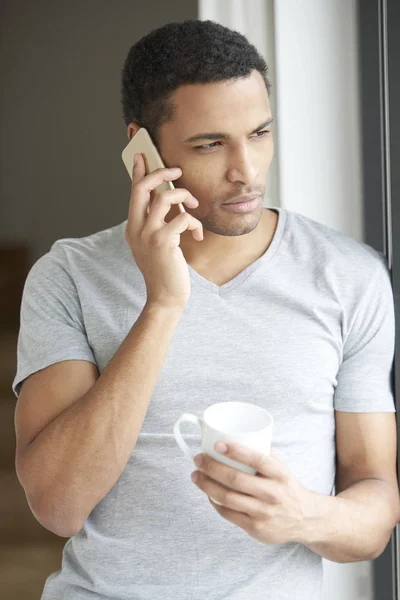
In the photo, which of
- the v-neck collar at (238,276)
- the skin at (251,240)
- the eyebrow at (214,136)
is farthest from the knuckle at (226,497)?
the eyebrow at (214,136)

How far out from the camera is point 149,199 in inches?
50.9

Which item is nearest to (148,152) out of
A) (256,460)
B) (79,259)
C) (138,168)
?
(138,168)

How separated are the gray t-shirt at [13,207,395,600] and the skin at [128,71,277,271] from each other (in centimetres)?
13

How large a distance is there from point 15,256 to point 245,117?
785mm

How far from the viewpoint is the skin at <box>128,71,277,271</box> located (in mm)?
1234

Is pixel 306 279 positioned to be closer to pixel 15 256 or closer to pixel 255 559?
pixel 255 559

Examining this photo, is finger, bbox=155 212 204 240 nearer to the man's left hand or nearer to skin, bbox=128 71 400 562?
skin, bbox=128 71 400 562

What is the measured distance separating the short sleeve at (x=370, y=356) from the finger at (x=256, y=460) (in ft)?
1.24

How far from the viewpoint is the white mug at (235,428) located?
0.91 meters

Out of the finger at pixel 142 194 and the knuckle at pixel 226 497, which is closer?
the knuckle at pixel 226 497

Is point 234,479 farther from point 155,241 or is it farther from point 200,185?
point 200,185

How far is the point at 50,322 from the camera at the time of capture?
1305mm

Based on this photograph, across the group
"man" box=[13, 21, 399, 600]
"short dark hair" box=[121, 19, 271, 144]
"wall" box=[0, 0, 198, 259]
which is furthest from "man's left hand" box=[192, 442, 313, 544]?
"wall" box=[0, 0, 198, 259]

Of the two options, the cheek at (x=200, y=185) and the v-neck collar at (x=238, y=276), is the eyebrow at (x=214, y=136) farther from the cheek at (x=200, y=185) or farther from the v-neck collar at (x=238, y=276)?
the v-neck collar at (x=238, y=276)
